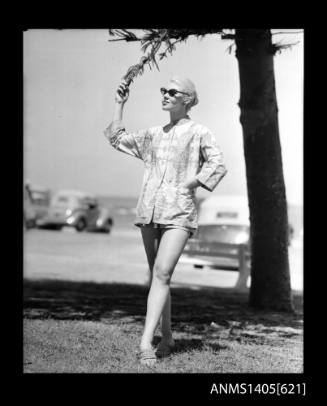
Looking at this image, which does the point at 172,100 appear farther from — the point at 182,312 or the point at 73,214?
the point at 73,214

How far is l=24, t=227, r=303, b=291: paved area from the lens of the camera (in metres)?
11.3

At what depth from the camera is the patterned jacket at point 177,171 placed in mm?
4738

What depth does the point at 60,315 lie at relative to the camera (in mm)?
6762

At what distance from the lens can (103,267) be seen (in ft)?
42.9

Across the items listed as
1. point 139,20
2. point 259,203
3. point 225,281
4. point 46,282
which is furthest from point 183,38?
point 225,281

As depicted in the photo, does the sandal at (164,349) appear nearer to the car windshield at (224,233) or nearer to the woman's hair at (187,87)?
the woman's hair at (187,87)

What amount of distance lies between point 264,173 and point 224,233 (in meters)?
4.92

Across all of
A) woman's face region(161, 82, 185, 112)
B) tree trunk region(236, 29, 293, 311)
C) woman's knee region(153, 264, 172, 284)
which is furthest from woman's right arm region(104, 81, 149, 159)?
tree trunk region(236, 29, 293, 311)

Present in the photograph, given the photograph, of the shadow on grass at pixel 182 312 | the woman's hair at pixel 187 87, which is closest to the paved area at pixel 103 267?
the shadow on grass at pixel 182 312

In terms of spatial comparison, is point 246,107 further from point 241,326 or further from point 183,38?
point 241,326

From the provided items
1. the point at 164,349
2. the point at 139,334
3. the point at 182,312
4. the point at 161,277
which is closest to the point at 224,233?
the point at 182,312

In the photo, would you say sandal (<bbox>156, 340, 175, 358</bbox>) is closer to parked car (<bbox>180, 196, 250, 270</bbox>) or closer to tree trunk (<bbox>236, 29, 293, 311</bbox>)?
tree trunk (<bbox>236, 29, 293, 311</bbox>)

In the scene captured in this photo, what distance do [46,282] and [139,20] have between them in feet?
18.7

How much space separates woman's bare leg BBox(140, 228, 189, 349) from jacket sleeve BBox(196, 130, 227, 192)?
0.39m
